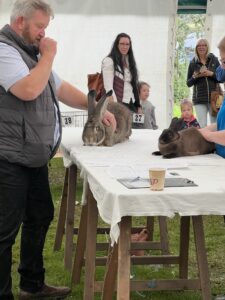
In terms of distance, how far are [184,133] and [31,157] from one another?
1.09 meters

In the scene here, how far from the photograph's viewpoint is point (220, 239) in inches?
186

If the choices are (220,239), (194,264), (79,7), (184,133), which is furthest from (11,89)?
(79,7)

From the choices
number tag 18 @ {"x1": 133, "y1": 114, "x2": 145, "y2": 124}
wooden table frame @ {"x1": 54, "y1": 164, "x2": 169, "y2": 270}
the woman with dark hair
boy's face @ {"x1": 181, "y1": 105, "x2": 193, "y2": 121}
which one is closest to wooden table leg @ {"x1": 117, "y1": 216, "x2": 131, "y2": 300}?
wooden table frame @ {"x1": 54, "y1": 164, "x2": 169, "y2": 270}

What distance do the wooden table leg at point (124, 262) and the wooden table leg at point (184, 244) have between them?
1237 mm

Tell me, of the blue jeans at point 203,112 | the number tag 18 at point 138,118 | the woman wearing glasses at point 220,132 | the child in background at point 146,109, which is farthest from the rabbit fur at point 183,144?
A: the blue jeans at point 203,112

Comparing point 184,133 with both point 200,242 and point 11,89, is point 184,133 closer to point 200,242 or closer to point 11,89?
point 200,242

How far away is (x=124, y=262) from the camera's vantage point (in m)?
2.25

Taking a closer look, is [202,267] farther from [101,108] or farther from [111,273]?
[101,108]

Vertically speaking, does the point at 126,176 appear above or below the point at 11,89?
below

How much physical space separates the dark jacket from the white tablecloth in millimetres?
4464

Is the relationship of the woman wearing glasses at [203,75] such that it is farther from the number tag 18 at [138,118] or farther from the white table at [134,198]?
the white table at [134,198]

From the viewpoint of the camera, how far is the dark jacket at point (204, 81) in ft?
25.8

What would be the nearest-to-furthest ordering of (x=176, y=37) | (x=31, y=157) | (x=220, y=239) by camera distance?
1. (x=31, y=157)
2. (x=220, y=239)
3. (x=176, y=37)

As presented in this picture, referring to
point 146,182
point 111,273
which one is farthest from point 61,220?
point 146,182
